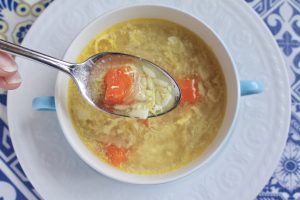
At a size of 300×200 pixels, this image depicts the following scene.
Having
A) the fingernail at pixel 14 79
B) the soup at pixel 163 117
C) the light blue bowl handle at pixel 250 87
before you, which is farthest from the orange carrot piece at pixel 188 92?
the fingernail at pixel 14 79

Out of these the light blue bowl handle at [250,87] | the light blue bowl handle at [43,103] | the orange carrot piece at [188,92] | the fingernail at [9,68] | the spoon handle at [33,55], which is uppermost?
the light blue bowl handle at [250,87]

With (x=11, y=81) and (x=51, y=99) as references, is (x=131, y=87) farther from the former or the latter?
(x=11, y=81)

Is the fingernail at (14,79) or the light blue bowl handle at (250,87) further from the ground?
the light blue bowl handle at (250,87)

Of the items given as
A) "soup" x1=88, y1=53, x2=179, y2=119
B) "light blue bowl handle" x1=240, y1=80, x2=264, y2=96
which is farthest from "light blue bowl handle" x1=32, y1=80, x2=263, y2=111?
"soup" x1=88, y1=53, x2=179, y2=119

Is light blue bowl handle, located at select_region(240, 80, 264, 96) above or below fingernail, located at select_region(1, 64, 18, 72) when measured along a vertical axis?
above

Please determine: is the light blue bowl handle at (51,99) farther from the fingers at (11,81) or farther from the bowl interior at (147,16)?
the fingers at (11,81)

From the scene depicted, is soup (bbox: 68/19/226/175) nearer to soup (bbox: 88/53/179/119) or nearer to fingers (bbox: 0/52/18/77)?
soup (bbox: 88/53/179/119)

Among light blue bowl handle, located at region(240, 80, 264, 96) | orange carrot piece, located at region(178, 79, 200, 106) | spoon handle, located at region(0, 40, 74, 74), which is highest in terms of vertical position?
light blue bowl handle, located at region(240, 80, 264, 96)
